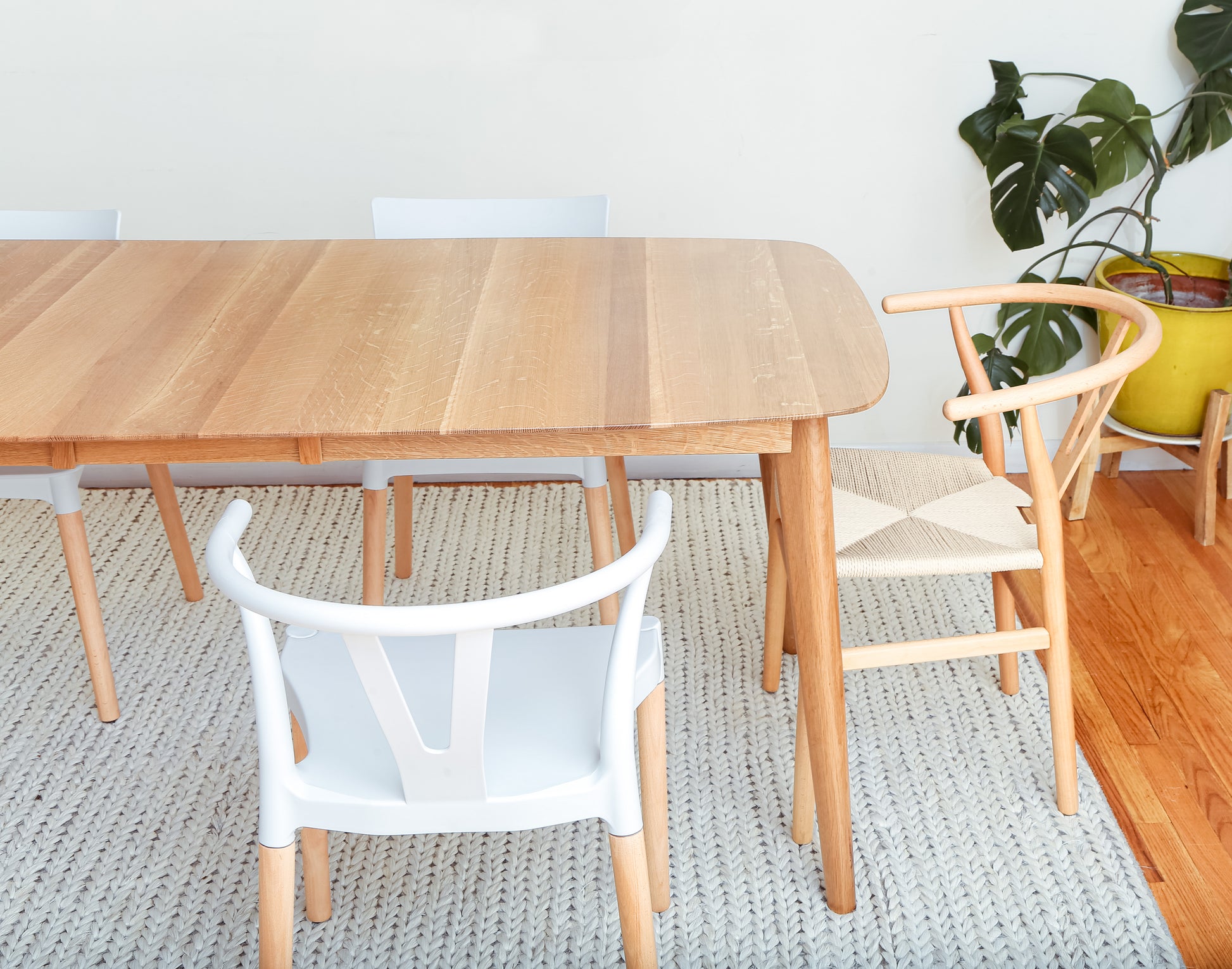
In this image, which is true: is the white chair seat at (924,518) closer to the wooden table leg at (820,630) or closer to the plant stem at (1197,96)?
the wooden table leg at (820,630)

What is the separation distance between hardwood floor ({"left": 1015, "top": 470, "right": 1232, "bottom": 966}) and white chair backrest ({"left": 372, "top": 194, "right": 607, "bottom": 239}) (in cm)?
123

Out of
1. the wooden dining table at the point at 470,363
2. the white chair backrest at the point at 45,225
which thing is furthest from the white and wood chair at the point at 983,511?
the white chair backrest at the point at 45,225

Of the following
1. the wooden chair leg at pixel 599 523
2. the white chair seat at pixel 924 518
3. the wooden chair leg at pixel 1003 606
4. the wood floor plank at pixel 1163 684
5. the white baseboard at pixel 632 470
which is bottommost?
the white baseboard at pixel 632 470

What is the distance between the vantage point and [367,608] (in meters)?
0.85

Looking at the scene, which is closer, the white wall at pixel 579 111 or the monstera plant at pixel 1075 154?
the monstera plant at pixel 1075 154

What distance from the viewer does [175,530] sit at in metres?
2.07

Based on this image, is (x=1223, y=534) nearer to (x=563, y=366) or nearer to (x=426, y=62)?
(x=563, y=366)

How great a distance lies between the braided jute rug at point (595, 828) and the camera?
55.4 inches

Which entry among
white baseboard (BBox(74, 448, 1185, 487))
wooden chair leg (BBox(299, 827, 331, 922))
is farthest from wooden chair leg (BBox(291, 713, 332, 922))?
white baseboard (BBox(74, 448, 1185, 487))

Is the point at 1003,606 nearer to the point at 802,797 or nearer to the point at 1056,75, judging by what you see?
the point at 802,797

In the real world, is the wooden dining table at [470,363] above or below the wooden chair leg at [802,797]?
above

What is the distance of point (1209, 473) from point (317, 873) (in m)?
1.99

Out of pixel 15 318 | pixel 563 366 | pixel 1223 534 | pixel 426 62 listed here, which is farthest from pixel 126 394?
pixel 1223 534

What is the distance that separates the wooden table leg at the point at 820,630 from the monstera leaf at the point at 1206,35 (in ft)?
5.02
